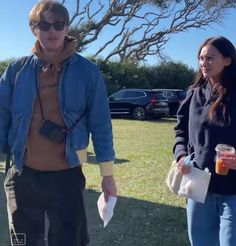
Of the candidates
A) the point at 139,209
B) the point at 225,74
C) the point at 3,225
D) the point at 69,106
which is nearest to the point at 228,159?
the point at 225,74

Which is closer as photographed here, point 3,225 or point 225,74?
point 225,74

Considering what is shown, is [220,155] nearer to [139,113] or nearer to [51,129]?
[51,129]

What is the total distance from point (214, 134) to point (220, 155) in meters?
0.18

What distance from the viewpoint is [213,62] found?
115 inches

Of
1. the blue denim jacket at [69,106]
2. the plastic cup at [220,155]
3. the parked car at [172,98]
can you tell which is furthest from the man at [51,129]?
the parked car at [172,98]

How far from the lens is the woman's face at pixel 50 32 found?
2.62 meters

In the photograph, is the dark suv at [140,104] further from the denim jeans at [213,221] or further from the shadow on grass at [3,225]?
the denim jeans at [213,221]

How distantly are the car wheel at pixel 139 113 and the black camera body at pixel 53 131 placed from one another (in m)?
19.4

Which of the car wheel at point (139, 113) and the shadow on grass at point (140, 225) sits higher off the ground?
the shadow on grass at point (140, 225)

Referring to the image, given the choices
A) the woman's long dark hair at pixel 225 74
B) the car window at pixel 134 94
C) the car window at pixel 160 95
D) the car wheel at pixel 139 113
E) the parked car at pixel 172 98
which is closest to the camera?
the woman's long dark hair at pixel 225 74

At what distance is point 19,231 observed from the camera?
2730 mm

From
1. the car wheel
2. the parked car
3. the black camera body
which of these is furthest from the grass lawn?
the parked car

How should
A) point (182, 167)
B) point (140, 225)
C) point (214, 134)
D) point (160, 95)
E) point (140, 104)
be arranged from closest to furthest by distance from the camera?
point (214, 134), point (182, 167), point (140, 225), point (140, 104), point (160, 95)

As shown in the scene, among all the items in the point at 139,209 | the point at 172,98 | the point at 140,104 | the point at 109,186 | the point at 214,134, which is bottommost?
the point at 140,104
